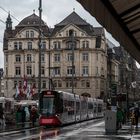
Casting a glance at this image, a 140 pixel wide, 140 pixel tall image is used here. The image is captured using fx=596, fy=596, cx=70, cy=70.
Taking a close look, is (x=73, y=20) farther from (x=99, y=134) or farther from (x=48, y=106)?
(x=99, y=134)

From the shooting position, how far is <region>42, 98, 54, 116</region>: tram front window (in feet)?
162

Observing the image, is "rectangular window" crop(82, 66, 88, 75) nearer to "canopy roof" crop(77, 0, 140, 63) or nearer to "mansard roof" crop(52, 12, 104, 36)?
"mansard roof" crop(52, 12, 104, 36)

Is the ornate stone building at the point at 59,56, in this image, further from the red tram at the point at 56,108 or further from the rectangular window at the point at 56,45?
the red tram at the point at 56,108

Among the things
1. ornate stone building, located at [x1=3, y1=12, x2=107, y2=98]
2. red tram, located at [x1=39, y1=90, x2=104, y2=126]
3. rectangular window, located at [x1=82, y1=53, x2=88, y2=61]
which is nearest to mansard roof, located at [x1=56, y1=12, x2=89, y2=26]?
ornate stone building, located at [x1=3, y1=12, x2=107, y2=98]

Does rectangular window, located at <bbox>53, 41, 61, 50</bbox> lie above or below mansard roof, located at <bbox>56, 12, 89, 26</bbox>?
below

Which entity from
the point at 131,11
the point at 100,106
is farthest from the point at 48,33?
the point at 131,11

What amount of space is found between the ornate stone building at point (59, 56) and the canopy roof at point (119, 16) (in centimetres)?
12916

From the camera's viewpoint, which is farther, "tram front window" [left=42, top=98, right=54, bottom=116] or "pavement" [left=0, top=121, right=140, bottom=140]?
"tram front window" [left=42, top=98, right=54, bottom=116]

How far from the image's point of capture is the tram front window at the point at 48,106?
4944 cm

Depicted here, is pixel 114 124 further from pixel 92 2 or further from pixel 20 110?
pixel 92 2

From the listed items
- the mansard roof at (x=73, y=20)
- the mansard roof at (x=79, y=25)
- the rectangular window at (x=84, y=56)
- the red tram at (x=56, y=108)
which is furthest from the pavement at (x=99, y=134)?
the mansard roof at (x=73, y=20)

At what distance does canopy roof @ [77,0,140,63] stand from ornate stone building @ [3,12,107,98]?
129 m

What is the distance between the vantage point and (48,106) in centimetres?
4962

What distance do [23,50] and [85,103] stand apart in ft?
248
